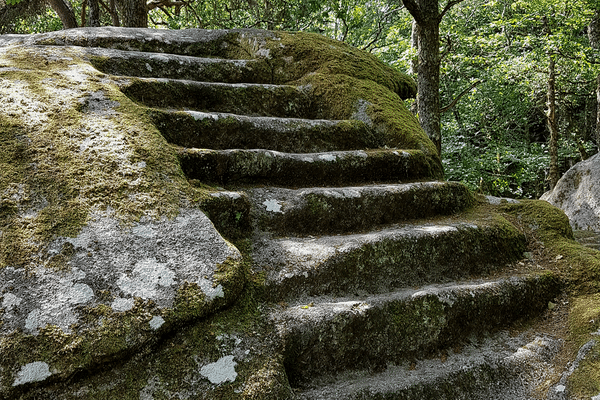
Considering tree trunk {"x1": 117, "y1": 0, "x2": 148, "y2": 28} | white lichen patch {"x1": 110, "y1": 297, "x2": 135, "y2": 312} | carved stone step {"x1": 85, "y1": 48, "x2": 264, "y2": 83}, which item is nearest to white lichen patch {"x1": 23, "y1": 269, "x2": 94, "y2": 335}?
white lichen patch {"x1": 110, "y1": 297, "x2": 135, "y2": 312}

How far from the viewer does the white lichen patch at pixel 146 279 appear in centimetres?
216

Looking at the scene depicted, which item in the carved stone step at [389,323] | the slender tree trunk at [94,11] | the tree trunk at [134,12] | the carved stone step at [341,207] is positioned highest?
the slender tree trunk at [94,11]

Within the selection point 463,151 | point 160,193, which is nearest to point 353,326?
point 160,193

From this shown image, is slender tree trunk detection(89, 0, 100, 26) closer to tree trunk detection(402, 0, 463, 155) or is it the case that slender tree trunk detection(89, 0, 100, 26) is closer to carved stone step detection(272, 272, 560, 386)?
tree trunk detection(402, 0, 463, 155)

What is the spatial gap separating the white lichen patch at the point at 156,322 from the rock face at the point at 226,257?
0.02 meters

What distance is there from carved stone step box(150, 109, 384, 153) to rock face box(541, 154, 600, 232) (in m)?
5.65

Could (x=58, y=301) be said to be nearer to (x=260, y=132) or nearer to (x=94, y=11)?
(x=260, y=132)

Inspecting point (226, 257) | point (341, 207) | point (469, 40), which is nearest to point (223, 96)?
point (341, 207)

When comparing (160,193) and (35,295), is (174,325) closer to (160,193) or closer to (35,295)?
(35,295)

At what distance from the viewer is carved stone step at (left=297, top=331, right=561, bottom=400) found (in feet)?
7.34

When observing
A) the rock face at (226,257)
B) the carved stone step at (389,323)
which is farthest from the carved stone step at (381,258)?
the carved stone step at (389,323)

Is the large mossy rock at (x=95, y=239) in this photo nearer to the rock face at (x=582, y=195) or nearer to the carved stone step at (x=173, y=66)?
the carved stone step at (x=173, y=66)

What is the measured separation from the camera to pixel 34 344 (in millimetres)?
1850

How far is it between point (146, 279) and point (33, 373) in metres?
0.66
